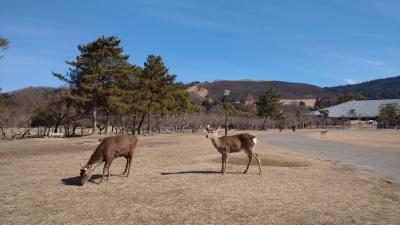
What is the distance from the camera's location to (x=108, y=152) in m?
12.0

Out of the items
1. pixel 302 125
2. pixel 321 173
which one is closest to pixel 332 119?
pixel 302 125

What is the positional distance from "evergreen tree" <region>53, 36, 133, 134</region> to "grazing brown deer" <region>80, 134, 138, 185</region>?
35290 millimetres

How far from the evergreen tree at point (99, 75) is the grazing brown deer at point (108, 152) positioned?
116ft

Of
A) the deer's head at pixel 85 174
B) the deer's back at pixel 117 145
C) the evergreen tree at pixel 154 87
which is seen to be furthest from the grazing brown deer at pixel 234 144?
the evergreen tree at pixel 154 87

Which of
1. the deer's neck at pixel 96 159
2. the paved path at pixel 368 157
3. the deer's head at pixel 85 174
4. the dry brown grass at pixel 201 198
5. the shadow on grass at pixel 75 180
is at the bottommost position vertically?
the paved path at pixel 368 157

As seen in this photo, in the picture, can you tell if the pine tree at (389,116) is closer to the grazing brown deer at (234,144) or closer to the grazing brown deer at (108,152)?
the grazing brown deer at (234,144)

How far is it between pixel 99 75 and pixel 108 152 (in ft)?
127

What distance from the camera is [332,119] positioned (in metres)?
155

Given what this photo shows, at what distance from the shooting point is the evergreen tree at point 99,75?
157ft

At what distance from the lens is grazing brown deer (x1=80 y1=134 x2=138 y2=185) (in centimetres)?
1135

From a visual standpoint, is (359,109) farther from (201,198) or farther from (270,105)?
(201,198)

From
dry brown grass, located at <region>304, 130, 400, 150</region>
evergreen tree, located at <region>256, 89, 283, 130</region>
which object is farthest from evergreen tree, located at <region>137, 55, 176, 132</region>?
evergreen tree, located at <region>256, 89, 283, 130</region>

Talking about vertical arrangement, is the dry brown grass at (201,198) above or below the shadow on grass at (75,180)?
below

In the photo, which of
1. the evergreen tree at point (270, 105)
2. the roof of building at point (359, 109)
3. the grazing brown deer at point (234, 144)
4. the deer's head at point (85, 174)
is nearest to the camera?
the deer's head at point (85, 174)
